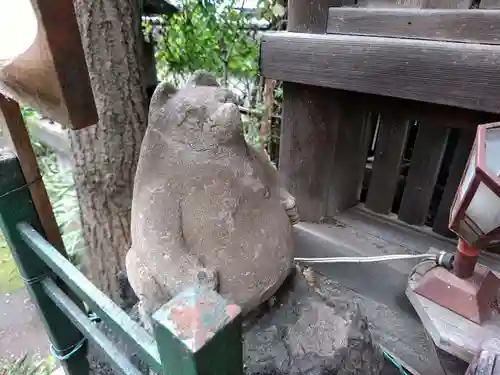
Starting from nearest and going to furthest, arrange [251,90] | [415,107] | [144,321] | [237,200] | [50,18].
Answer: [50,18] < [237,200] < [144,321] < [415,107] < [251,90]

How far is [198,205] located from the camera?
923 mm

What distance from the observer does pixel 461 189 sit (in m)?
1.00

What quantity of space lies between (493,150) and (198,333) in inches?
33.6

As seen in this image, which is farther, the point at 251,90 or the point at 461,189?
the point at 251,90

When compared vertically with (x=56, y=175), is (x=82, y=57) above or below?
above

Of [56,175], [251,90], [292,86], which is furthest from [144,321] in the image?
[56,175]

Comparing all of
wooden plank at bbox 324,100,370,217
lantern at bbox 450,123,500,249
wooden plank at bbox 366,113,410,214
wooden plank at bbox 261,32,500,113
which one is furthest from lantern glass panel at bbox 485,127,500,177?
wooden plank at bbox 324,100,370,217

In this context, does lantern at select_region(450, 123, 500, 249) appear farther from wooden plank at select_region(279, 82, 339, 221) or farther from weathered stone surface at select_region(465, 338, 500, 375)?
wooden plank at select_region(279, 82, 339, 221)

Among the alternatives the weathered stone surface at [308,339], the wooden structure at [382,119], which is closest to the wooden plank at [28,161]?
the weathered stone surface at [308,339]

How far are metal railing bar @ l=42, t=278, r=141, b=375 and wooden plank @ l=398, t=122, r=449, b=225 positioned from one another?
126 cm

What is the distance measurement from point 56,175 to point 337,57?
2.75 m

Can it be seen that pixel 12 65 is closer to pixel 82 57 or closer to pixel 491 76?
pixel 82 57

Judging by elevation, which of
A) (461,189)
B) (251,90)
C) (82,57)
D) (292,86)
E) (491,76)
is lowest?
(251,90)

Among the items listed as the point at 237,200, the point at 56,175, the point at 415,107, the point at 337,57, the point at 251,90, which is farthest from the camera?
the point at 56,175
